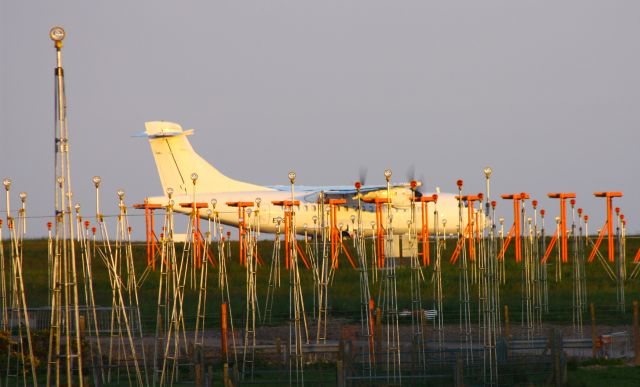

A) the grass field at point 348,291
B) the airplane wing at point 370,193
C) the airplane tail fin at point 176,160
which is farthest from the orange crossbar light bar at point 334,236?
the airplane tail fin at point 176,160

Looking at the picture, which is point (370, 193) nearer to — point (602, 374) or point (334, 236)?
point (334, 236)

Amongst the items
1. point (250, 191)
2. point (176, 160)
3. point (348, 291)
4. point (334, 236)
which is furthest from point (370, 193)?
point (348, 291)

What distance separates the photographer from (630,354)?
2508 cm

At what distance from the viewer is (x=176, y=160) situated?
193ft

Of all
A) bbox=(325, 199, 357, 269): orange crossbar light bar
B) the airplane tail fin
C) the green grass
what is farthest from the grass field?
the airplane tail fin

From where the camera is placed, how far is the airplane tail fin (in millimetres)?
58688

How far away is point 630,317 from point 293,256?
402 inches

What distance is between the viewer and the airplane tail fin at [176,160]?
5869 cm

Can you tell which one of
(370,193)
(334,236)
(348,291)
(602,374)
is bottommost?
(602,374)

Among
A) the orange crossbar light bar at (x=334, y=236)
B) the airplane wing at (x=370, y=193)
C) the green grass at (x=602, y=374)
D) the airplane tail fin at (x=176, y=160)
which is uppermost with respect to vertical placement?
the airplane tail fin at (x=176, y=160)

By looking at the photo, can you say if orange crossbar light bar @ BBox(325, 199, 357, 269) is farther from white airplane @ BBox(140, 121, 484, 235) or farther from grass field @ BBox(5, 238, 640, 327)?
white airplane @ BBox(140, 121, 484, 235)

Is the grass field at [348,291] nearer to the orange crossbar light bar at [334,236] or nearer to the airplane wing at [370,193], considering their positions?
the orange crossbar light bar at [334,236]

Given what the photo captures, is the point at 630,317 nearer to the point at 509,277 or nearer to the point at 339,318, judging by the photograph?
the point at 339,318

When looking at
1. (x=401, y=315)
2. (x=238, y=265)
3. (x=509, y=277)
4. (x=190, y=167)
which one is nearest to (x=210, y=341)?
(x=401, y=315)
